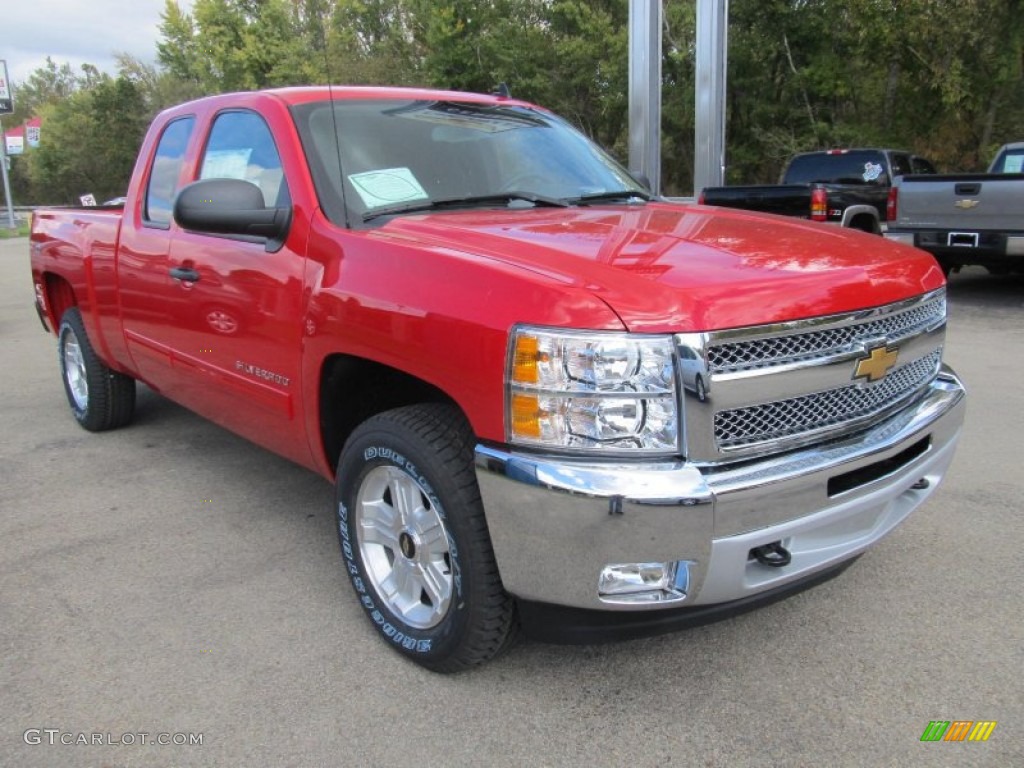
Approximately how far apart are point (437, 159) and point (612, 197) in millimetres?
813

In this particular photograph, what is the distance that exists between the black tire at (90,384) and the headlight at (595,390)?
3.86 metres

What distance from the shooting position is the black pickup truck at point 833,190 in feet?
33.6

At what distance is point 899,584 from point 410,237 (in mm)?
2223

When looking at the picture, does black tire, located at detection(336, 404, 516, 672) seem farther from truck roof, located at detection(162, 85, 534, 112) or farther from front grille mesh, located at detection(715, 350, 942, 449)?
truck roof, located at detection(162, 85, 534, 112)

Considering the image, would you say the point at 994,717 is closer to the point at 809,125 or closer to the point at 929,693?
the point at 929,693

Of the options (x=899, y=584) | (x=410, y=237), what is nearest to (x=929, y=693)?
(x=899, y=584)

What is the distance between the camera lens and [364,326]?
2.61m

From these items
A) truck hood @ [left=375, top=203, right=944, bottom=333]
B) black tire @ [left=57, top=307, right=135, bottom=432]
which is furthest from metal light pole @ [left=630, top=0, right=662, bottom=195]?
truck hood @ [left=375, top=203, right=944, bottom=333]

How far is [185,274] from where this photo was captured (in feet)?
11.9

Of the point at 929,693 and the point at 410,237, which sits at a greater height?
the point at 410,237

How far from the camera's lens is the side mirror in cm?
294

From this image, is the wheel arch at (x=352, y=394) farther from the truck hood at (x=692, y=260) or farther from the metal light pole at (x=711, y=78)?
the metal light pole at (x=711, y=78)

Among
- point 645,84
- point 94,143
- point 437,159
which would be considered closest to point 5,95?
point 645,84

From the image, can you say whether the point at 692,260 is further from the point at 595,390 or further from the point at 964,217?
the point at 964,217
